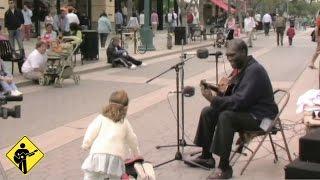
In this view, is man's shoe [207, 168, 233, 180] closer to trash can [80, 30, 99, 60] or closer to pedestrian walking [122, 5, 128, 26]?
trash can [80, 30, 99, 60]

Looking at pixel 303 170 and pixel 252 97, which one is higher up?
pixel 252 97

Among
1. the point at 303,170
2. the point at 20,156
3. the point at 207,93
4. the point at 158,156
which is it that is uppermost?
the point at 207,93

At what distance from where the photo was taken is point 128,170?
5.06m

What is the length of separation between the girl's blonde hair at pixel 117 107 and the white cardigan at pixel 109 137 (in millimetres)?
47

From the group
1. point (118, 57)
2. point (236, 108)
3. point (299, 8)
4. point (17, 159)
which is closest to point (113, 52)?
point (118, 57)

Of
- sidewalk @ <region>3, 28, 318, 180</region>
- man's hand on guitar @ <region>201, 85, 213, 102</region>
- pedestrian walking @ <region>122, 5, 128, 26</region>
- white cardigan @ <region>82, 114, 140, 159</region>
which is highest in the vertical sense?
pedestrian walking @ <region>122, 5, 128, 26</region>

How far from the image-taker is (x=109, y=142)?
5.25 metres

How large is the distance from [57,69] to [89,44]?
533 cm

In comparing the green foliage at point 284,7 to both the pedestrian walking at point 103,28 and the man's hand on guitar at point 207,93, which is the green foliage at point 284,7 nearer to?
the pedestrian walking at point 103,28

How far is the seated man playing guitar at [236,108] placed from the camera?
651 centimetres

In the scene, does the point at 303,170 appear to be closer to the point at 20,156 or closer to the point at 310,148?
the point at 310,148

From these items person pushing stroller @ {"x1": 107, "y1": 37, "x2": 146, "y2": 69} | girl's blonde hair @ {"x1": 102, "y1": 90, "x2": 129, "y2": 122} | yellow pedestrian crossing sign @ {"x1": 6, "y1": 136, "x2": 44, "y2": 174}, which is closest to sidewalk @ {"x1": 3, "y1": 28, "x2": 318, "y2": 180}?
girl's blonde hair @ {"x1": 102, "y1": 90, "x2": 129, "y2": 122}

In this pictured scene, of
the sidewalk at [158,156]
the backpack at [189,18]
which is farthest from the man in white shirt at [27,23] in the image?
the sidewalk at [158,156]

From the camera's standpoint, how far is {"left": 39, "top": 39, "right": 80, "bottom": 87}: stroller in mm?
14548
